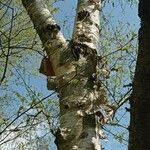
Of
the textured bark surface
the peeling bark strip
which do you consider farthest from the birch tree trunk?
the textured bark surface

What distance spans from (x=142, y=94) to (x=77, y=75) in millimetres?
1872

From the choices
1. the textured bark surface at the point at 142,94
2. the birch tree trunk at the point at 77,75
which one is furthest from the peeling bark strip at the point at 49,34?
the textured bark surface at the point at 142,94

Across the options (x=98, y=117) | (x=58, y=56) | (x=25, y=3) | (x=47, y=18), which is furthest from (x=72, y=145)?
(x=25, y=3)

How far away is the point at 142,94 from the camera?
1461mm

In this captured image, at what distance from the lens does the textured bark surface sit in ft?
4.72

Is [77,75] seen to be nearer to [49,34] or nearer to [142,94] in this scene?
[49,34]

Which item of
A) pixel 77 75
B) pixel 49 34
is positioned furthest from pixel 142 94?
pixel 49 34

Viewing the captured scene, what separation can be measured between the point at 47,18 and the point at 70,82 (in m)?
0.91

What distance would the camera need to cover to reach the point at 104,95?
11.1 ft

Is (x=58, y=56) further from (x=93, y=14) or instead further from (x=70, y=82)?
(x=93, y=14)

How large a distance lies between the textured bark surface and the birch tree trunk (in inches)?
56.6

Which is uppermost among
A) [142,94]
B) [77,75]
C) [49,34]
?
[49,34]

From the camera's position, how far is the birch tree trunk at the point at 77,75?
2.99m

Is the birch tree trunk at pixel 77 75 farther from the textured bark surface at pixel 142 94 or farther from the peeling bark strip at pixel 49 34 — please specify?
the textured bark surface at pixel 142 94
